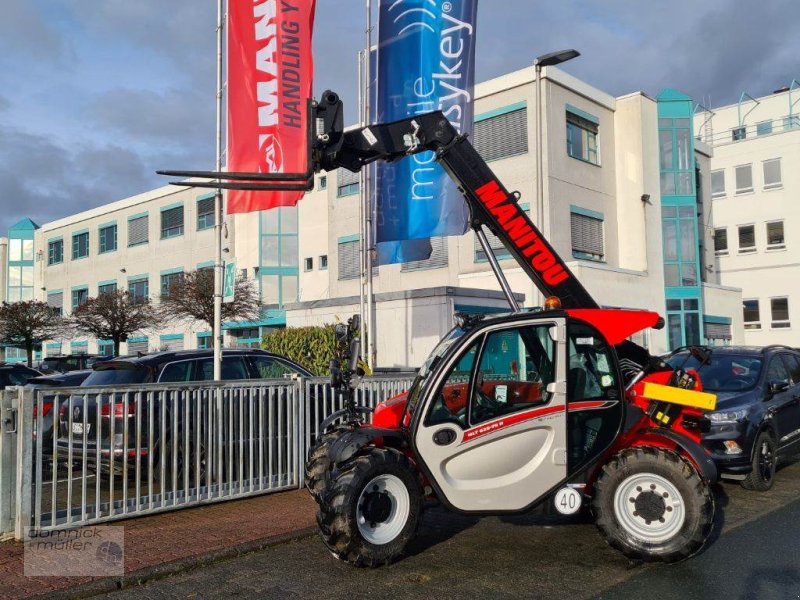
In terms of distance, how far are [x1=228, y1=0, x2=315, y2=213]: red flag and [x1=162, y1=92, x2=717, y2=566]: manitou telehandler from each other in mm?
4289

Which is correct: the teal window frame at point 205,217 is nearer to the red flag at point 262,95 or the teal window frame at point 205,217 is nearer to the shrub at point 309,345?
the shrub at point 309,345

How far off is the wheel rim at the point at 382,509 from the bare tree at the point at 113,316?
29460 millimetres

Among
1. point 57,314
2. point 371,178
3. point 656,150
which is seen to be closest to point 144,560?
point 371,178

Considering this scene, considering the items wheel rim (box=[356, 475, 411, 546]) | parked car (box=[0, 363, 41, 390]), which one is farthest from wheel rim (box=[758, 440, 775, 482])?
parked car (box=[0, 363, 41, 390])

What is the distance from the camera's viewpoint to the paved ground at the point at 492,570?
18.1ft

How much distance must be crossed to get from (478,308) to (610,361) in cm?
1346

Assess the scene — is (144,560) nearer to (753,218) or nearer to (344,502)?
(344,502)

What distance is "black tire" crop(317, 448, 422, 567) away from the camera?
5836mm

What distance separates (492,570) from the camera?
5996 millimetres

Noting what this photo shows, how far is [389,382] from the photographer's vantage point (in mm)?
10219

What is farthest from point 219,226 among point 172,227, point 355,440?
point 172,227

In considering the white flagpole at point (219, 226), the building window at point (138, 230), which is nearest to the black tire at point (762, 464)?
the white flagpole at point (219, 226)

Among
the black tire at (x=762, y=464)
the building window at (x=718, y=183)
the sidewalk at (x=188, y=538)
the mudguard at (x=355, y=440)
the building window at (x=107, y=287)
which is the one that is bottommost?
the sidewalk at (x=188, y=538)

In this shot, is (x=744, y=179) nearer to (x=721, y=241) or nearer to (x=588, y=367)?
(x=721, y=241)
